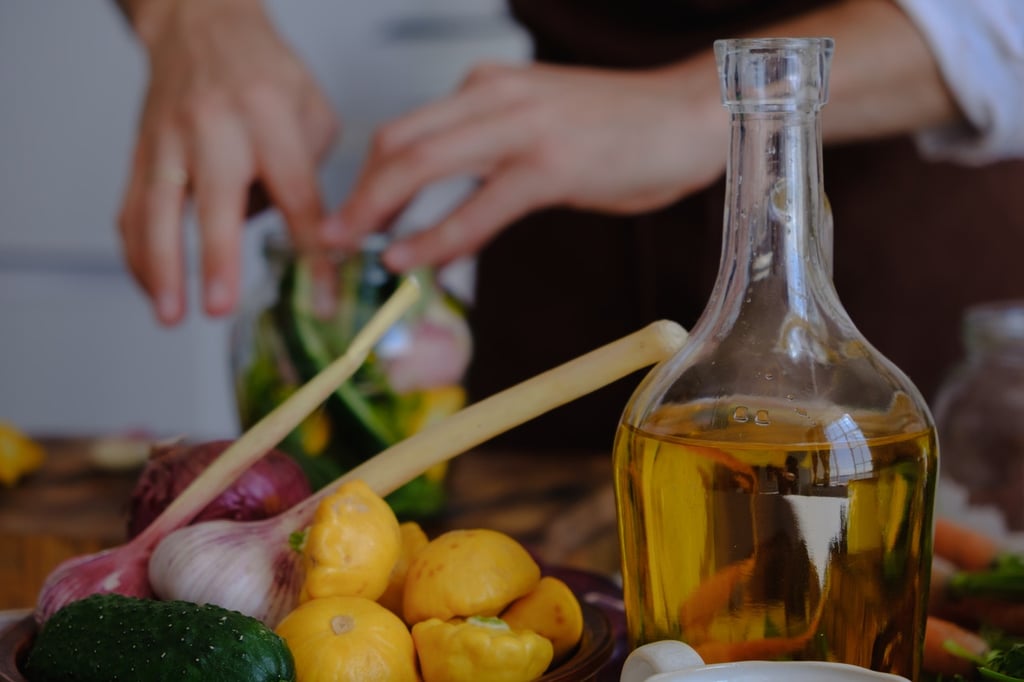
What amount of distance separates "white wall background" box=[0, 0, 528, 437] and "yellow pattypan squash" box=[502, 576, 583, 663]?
2.21m

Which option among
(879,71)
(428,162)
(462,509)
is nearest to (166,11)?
(428,162)

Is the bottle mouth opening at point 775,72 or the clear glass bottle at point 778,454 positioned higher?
the bottle mouth opening at point 775,72

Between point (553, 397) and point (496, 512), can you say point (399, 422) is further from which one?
point (553, 397)

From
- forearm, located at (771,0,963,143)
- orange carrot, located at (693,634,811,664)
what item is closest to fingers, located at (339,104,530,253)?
forearm, located at (771,0,963,143)

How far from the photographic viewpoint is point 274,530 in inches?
17.3

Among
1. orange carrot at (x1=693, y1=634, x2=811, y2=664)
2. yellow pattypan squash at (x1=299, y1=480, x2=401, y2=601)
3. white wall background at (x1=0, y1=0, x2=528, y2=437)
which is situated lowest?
white wall background at (x1=0, y1=0, x2=528, y2=437)

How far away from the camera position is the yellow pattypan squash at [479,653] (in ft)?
1.24

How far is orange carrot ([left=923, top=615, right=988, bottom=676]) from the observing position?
1.54 ft

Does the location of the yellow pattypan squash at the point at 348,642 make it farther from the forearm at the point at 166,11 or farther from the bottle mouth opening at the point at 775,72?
the forearm at the point at 166,11

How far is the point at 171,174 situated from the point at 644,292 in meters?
0.48

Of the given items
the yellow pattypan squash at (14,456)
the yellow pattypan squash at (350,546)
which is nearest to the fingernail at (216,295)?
the yellow pattypan squash at (14,456)

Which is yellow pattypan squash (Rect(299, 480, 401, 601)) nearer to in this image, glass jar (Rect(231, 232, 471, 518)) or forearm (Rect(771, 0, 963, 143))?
glass jar (Rect(231, 232, 471, 518))

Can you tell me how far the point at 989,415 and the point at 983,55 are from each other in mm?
266

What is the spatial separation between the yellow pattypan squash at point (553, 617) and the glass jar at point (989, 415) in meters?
0.51
